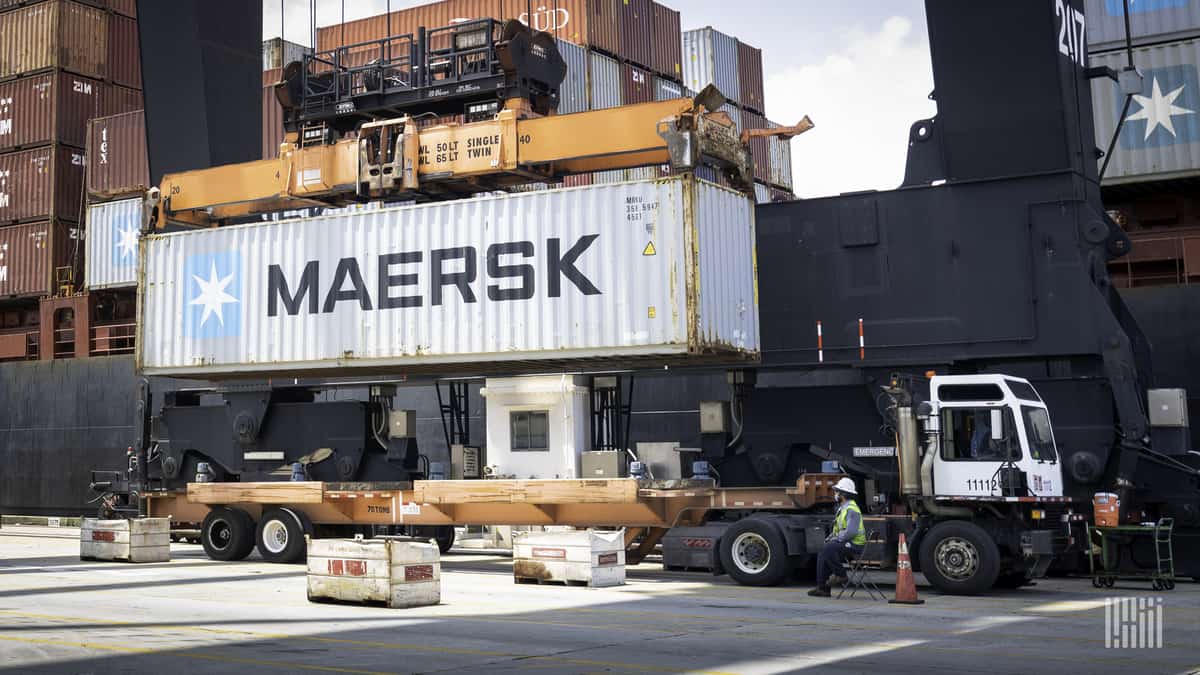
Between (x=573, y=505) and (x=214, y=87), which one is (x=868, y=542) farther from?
(x=214, y=87)

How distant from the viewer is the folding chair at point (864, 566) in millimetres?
15188

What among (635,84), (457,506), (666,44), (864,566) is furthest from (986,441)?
(666,44)

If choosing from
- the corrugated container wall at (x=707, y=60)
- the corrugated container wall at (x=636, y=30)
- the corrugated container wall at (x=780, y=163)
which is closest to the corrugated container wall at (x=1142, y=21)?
the corrugated container wall at (x=636, y=30)

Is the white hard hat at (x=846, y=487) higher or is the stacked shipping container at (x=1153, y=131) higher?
the stacked shipping container at (x=1153, y=131)

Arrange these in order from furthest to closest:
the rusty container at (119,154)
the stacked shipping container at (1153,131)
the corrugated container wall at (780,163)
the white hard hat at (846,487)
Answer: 1. the corrugated container wall at (780,163)
2. the rusty container at (119,154)
3. the stacked shipping container at (1153,131)
4. the white hard hat at (846,487)

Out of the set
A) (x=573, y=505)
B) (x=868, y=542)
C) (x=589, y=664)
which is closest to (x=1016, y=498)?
(x=868, y=542)

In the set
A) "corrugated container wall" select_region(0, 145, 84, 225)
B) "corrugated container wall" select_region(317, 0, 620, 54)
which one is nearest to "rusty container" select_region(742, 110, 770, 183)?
"corrugated container wall" select_region(317, 0, 620, 54)

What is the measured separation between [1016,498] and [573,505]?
610 cm

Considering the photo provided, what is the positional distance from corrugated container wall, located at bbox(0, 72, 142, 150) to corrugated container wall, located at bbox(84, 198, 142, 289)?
4.86m

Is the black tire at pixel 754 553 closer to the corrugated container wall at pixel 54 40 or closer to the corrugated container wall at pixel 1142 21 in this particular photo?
the corrugated container wall at pixel 1142 21

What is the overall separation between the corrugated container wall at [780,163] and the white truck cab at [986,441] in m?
27.0

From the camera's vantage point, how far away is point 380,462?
806 inches

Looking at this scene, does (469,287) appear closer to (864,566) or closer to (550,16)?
(864,566)

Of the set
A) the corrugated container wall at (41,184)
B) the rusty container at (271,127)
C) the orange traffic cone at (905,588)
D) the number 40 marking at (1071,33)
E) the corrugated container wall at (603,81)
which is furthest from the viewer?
the corrugated container wall at (41,184)
